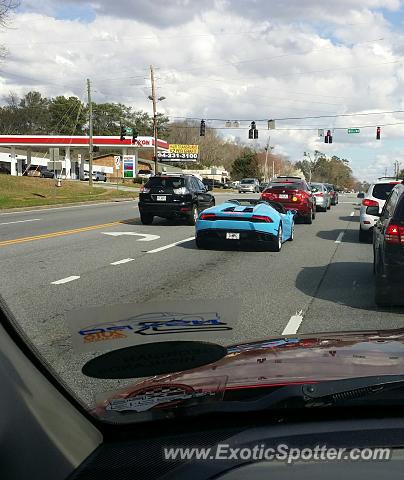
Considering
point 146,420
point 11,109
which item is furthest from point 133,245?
point 11,109

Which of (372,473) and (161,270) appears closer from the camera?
(372,473)

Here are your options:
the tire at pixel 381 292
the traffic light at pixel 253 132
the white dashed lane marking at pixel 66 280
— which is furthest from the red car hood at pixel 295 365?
the traffic light at pixel 253 132

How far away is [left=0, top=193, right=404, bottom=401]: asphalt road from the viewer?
6398 mm

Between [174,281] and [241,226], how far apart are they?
384 centimetres

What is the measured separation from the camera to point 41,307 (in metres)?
7.25

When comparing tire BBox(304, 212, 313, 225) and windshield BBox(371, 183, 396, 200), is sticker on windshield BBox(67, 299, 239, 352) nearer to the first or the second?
windshield BBox(371, 183, 396, 200)

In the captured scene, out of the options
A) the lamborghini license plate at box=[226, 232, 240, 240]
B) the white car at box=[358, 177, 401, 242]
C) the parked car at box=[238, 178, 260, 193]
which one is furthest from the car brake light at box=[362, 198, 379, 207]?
the parked car at box=[238, 178, 260, 193]

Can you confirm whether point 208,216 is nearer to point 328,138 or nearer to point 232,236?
point 232,236

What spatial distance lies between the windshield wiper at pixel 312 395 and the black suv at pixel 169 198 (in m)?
17.6

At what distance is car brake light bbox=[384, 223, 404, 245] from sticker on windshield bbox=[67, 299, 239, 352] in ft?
13.5

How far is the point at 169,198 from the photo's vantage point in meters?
19.6

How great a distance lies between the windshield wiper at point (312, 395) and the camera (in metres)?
1.91

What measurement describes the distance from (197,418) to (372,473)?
0.57 m

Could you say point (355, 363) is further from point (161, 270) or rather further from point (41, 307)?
point (161, 270)
